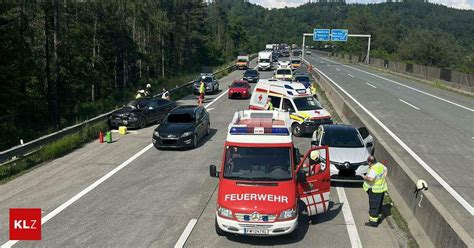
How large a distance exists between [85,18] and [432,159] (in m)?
43.6

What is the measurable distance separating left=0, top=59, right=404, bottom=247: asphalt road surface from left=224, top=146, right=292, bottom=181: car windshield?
1394mm

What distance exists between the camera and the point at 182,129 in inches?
680

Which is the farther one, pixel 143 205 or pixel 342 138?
pixel 342 138

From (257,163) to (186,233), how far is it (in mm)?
2257

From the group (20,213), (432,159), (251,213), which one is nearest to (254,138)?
(251,213)

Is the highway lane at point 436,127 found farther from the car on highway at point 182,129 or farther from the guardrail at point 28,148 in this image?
the guardrail at point 28,148

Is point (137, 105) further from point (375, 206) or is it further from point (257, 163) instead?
point (375, 206)

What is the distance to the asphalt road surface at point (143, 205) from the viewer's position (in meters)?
9.05

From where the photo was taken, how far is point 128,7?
2386 inches

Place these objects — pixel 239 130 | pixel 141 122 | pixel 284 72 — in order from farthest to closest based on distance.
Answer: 1. pixel 284 72
2. pixel 141 122
3. pixel 239 130

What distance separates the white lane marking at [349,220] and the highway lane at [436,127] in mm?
2594

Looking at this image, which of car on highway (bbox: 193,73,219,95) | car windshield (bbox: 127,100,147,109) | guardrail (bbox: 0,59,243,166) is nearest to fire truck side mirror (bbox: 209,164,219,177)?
guardrail (bbox: 0,59,243,166)

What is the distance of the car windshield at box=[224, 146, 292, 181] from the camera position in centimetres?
921

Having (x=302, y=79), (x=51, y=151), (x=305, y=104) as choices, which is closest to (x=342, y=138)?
(x=305, y=104)
